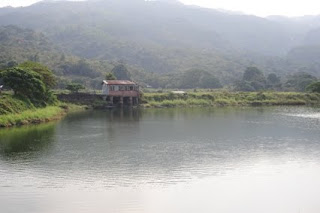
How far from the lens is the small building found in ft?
234

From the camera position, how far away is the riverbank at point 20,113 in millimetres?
42781

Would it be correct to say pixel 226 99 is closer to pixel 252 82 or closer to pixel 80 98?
pixel 80 98

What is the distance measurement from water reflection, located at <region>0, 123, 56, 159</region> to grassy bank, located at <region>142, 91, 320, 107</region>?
3247cm

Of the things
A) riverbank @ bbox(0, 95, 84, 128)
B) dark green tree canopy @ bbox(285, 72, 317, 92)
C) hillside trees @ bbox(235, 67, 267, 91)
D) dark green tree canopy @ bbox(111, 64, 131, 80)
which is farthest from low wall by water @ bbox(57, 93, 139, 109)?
dark green tree canopy @ bbox(285, 72, 317, 92)

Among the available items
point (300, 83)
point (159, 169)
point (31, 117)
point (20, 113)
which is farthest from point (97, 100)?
point (300, 83)

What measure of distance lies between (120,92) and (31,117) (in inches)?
1045

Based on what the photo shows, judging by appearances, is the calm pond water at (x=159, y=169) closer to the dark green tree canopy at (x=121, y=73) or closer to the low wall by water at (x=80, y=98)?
the low wall by water at (x=80, y=98)

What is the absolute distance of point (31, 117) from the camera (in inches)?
1818

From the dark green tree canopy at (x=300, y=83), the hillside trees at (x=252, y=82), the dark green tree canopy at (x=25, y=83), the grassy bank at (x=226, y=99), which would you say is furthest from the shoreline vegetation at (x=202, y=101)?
the dark green tree canopy at (x=300, y=83)

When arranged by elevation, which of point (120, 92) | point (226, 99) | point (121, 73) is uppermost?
point (121, 73)

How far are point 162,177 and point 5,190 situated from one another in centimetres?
776

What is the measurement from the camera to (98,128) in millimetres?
44344

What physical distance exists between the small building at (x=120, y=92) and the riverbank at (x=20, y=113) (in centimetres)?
1812

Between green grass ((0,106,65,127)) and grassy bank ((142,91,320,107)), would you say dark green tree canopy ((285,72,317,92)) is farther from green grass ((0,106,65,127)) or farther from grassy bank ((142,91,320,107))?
green grass ((0,106,65,127))
